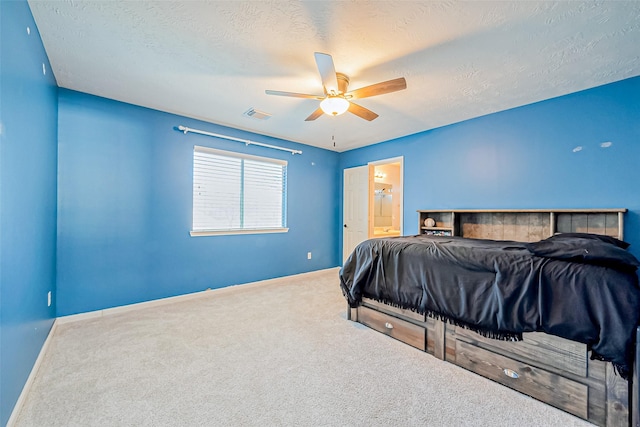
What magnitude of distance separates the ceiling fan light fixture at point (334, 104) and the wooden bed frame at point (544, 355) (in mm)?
1877

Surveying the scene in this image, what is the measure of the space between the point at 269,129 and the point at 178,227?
6.28 feet

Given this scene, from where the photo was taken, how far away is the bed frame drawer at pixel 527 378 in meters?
1.46

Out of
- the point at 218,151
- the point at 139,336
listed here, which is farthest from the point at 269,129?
the point at 139,336

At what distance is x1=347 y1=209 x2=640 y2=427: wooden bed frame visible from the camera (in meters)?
1.37

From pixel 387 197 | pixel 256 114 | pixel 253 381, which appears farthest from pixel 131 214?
pixel 387 197

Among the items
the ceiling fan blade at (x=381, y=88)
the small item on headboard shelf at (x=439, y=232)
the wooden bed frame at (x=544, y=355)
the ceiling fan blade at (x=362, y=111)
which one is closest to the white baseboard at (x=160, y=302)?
the wooden bed frame at (x=544, y=355)

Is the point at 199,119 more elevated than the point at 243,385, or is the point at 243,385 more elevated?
the point at 199,119

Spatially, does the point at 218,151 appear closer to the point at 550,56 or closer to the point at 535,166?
the point at 550,56

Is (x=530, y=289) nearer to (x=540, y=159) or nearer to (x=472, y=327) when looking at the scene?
(x=472, y=327)

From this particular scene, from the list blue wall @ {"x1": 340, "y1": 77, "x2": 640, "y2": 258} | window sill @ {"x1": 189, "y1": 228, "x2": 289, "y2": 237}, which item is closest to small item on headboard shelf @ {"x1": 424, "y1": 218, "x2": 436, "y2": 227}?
blue wall @ {"x1": 340, "y1": 77, "x2": 640, "y2": 258}

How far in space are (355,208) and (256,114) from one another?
2.53 meters

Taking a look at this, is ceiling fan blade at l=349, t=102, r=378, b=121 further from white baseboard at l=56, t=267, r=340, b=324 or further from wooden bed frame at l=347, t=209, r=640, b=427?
white baseboard at l=56, t=267, r=340, b=324

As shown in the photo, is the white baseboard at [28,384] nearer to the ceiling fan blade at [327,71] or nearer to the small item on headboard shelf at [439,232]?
the ceiling fan blade at [327,71]

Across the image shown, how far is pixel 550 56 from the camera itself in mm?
2123
